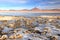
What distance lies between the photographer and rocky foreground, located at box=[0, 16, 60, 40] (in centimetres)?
195

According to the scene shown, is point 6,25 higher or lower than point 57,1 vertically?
lower

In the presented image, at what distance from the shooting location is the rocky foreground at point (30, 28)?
76.9 inches

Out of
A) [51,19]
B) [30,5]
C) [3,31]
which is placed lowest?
[3,31]

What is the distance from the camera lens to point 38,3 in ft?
6.89

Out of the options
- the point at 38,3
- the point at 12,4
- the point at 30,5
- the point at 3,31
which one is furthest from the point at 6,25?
the point at 38,3

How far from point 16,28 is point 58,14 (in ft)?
2.59

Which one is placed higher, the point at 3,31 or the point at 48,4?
the point at 48,4

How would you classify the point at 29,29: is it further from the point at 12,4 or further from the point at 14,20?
the point at 12,4

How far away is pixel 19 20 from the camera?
82.8 inches

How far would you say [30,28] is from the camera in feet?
6.68

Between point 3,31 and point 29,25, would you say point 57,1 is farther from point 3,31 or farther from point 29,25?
point 3,31

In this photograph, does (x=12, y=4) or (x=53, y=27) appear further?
(x=12, y=4)

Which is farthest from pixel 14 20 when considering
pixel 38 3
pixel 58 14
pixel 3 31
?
pixel 58 14

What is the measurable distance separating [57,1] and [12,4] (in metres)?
0.81
